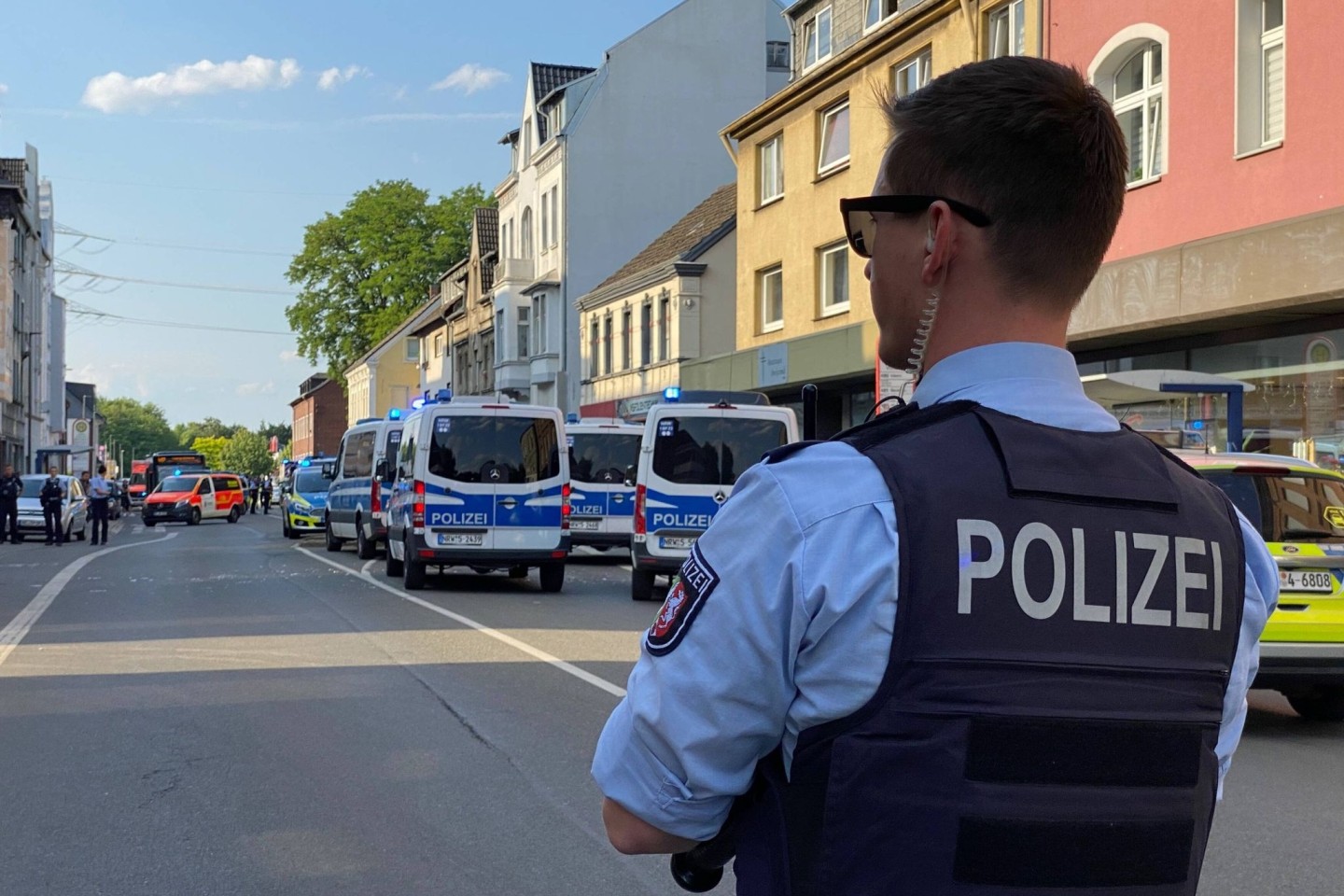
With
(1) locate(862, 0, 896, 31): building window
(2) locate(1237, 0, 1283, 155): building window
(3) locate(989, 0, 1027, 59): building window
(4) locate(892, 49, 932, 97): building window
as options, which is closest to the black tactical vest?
(2) locate(1237, 0, 1283, 155): building window

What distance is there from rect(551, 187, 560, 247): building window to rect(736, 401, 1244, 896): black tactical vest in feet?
163

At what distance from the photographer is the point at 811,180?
1190 inches

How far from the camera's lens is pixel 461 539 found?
1886 cm

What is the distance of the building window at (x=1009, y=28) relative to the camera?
22341 mm

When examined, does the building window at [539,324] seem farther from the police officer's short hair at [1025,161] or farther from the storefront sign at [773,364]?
the police officer's short hair at [1025,161]

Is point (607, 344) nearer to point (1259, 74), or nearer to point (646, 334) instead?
point (646, 334)

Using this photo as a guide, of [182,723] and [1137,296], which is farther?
[1137,296]

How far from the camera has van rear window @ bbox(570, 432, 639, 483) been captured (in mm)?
24516

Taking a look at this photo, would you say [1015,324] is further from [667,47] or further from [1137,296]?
[667,47]

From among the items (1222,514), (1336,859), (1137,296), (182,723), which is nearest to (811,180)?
(1137,296)

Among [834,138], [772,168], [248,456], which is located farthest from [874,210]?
[248,456]

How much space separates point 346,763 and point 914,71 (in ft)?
69.0

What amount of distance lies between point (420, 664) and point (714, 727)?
9989 millimetres

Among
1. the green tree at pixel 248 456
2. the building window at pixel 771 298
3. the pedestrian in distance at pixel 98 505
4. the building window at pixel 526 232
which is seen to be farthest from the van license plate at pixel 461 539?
the green tree at pixel 248 456
